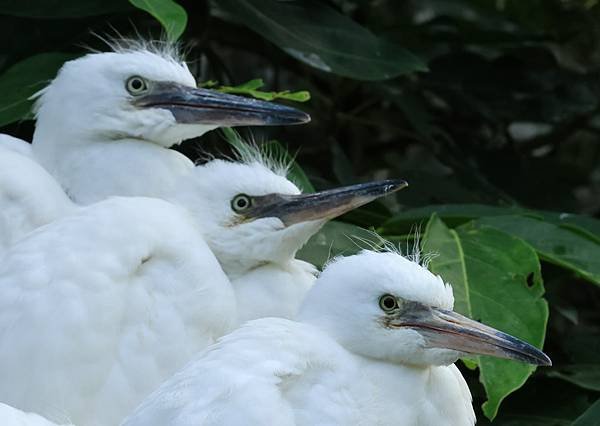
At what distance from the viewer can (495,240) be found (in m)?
3.25

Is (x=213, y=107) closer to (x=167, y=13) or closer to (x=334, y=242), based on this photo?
(x=167, y=13)

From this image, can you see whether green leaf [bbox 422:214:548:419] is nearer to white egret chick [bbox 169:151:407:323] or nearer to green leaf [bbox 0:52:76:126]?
white egret chick [bbox 169:151:407:323]

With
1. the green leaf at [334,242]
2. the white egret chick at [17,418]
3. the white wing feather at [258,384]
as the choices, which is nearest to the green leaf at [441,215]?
the green leaf at [334,242]

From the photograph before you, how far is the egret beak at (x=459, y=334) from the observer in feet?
8.61

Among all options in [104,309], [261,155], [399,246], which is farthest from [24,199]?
[399,246]

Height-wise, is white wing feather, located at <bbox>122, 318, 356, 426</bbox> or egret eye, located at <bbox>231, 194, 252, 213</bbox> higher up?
white wing feather, located at <bbox>122, 318, 356, 426</bbox>

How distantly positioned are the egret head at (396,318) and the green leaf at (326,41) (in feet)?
3.61

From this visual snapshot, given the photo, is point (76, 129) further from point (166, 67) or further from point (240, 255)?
point (240, 255)

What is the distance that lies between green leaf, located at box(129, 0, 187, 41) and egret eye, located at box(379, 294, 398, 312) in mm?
912

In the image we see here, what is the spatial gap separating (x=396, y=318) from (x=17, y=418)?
2.40 feet

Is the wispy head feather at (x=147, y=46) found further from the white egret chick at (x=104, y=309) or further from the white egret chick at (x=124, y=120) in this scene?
the white egret chick at (x=104, y=309)

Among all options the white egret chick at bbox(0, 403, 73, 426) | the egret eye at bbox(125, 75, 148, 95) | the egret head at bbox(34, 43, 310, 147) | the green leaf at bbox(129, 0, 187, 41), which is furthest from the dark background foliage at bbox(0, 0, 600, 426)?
the white egret chick at bbox(0, 403, 73, 426)

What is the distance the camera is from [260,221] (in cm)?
318

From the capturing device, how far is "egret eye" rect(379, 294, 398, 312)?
2.71 meters
